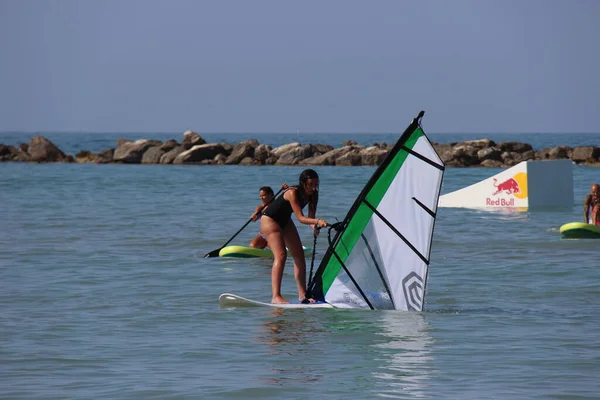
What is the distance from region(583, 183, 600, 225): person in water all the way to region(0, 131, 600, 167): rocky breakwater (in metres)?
34.4

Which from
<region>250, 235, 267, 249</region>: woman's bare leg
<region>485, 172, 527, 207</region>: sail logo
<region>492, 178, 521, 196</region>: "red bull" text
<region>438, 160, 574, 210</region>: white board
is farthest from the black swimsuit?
<region>492, 178, 521, 196</region>: "red bull" text

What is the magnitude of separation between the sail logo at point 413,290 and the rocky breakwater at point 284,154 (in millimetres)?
43184

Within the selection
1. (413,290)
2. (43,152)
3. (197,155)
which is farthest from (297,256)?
(43,152)

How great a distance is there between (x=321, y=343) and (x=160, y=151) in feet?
175

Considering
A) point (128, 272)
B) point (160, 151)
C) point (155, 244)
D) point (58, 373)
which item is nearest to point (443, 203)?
point (155, 244)

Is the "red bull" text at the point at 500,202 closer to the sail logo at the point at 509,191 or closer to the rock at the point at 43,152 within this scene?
the sail logo at the point at 509,191

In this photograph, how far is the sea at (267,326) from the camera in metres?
7.72

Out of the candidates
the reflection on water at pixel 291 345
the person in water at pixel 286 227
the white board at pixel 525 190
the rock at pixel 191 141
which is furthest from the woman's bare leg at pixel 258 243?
the rock at pixel 191 141

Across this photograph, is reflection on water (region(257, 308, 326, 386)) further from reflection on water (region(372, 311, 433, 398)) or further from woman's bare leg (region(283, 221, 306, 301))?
reflection on water (region(372, 311, 433, 398))

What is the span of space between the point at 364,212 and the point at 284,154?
4911 cm

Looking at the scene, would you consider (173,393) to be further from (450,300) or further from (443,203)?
(443,203)

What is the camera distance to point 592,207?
61.0 ft

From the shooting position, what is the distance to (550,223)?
22094 mm

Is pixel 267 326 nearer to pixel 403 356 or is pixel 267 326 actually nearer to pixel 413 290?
pixel 413 290
